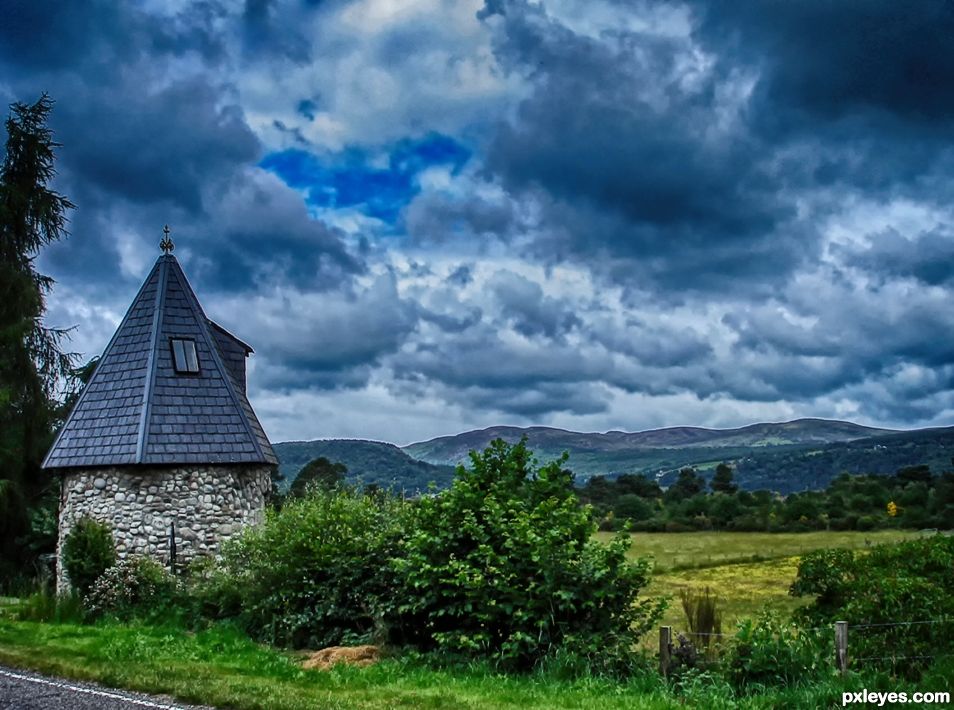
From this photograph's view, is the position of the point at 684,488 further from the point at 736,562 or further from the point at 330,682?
the point at 330,682

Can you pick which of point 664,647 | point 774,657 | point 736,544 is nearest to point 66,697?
point 664,647

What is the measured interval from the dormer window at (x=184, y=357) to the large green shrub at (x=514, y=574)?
9.81m

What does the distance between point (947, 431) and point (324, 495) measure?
13346 cm

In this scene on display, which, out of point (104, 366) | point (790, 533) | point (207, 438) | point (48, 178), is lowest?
point (790, 533)

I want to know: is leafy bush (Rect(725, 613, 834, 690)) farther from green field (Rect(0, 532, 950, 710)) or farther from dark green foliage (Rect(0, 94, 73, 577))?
dark green foliage (Rect(0, 94, 73, 577))

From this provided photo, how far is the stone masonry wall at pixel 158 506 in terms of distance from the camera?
775 inches

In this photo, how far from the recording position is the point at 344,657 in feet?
41.7

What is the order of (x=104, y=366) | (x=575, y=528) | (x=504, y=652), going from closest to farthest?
(x=504, y=652)
(x=575, y=528)
(x=104, y=366)

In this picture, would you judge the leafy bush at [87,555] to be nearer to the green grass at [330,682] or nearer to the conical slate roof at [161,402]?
the conical slate roof at [161,402]

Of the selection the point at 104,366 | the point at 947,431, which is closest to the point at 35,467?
the point at 104,366

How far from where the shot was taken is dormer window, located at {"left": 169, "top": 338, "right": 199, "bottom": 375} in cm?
2153

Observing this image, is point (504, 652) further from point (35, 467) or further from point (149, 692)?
point (35, 467)

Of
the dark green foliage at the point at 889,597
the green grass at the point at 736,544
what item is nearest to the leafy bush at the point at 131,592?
the dark green foliage at the point at 889,597

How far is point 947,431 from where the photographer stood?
128750mm
